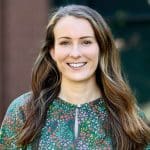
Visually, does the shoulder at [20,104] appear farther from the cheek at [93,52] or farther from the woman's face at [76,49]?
the cheek at [93,52]

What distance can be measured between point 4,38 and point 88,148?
518 centimetres

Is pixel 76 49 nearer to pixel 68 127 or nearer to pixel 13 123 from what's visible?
pixel 68 127

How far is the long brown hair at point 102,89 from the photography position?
5.88 m

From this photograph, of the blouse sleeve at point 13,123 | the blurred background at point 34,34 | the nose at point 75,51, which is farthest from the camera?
the blurred background at point 34,34

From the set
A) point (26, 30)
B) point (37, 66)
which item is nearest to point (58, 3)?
point (26, 30)

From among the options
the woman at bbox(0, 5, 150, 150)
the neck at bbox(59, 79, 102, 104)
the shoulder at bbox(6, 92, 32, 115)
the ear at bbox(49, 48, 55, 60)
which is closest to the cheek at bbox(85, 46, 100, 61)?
the woman at bbox(0, 5, 150, 150)

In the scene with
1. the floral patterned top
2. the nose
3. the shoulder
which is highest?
the nose

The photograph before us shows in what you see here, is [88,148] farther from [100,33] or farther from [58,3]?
[58,3]

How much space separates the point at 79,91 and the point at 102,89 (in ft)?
0.68

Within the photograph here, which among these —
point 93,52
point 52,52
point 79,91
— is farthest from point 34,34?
point 93,52

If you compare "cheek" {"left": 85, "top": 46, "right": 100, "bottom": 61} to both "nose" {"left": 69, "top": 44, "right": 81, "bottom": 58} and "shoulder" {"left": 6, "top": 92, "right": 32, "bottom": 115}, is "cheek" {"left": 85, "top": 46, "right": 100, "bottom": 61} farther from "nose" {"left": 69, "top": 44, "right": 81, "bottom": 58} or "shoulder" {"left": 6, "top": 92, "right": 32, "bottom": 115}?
"shoulder" {"left": 6, "top": 92, "right": 32, "bottom": 115}

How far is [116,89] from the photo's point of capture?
6.02 metres

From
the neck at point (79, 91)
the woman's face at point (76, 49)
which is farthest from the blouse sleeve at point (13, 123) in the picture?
the woman's face at point (76, 49)

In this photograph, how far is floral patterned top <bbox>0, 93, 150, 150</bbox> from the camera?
5.85 m
